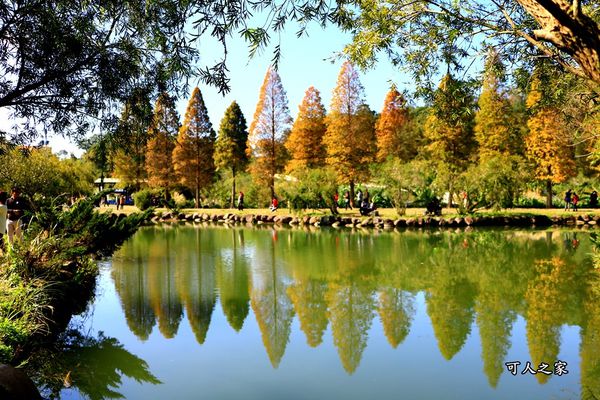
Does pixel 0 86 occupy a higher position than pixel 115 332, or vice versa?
pixel 0 86

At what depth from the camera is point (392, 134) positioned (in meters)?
39.5

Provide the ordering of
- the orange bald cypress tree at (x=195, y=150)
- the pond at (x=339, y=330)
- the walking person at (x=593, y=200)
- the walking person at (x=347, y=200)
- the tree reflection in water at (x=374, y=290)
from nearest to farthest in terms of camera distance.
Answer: the pond at (x=339, y=330) → the tree reflection in water at (x=374, y=290) → the walking person at (x=593, y=200) → the walking person at (x=347, y=200) → the orange bald cypress tree at (x=195, y=150)

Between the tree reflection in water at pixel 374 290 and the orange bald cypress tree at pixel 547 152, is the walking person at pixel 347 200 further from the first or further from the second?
the tree reflection in water at pixel 374 290

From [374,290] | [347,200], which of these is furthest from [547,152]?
[374,290]

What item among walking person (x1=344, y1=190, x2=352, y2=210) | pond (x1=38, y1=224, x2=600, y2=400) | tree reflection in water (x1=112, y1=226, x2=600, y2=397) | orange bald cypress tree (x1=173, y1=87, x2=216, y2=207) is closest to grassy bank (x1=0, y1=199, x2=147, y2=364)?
pond (x1=38, y1=224, x2=600, y2=400)

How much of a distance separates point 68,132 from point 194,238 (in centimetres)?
1278

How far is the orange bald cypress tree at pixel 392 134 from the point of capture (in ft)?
127

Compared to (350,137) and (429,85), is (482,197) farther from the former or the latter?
(429,85)

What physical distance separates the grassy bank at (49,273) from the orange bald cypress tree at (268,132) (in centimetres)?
2057

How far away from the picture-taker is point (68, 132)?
729cm

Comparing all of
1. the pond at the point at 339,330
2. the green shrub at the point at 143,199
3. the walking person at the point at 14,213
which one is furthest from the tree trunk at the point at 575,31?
the green shrub at the point at 143,199

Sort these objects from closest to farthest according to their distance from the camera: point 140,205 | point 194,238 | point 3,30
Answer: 1. point 3,30
2. point 194,238
3. point 140,205

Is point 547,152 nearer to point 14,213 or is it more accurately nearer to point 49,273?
point 14,213

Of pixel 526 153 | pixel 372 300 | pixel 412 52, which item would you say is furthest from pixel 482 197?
pixel 412 52
